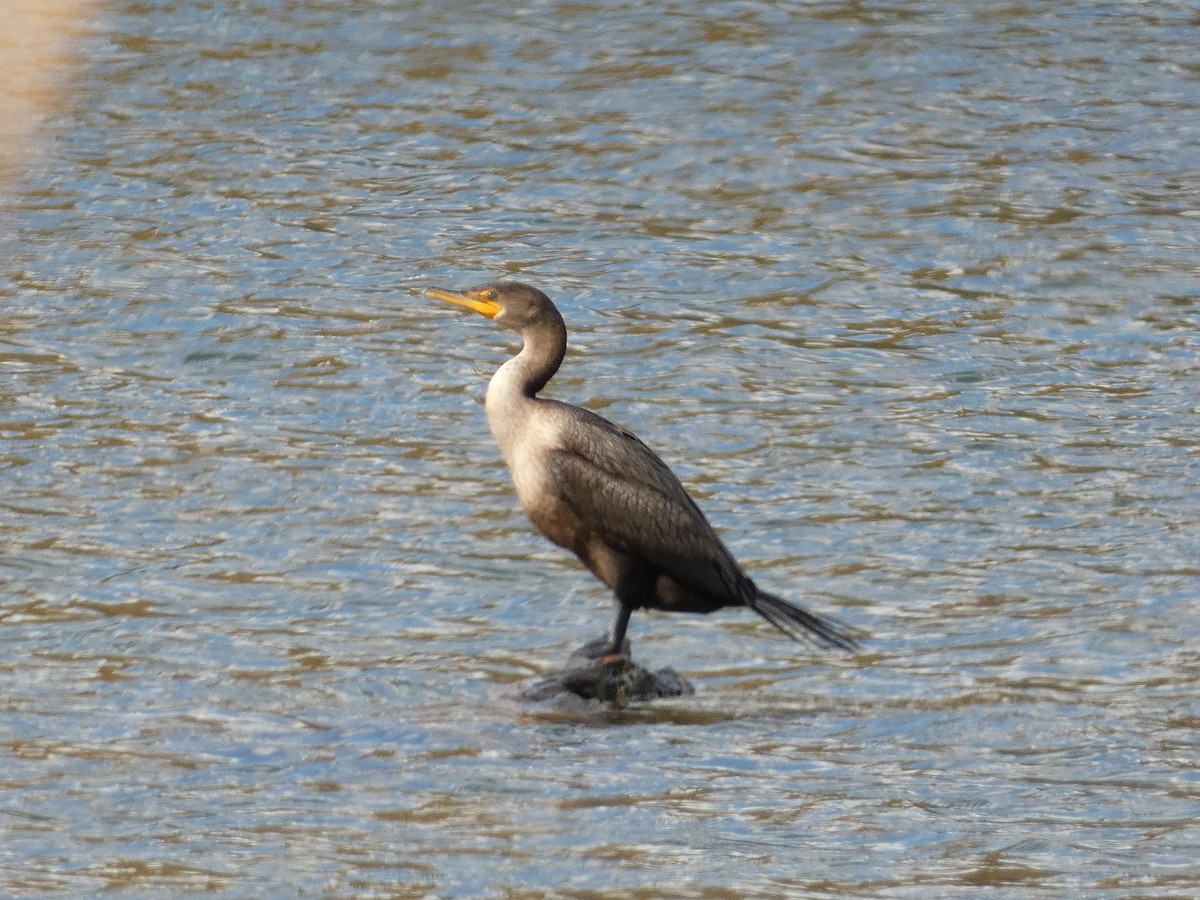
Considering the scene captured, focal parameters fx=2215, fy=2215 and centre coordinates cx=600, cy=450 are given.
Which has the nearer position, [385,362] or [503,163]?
[385,362]

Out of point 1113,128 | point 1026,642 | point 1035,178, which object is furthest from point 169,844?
point 1113,128

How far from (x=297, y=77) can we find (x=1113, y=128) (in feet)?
20.9

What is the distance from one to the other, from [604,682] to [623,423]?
13.6ft

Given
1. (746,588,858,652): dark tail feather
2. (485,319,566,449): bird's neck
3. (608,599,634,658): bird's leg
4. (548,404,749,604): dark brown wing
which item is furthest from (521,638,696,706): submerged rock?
(485,319,566,449): bird's neck

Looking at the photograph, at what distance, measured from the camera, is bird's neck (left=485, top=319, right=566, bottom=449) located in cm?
809

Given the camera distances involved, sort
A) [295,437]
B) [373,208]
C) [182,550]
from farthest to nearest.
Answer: [373,208] → [295,437] → [182,550]

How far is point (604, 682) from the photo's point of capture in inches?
311

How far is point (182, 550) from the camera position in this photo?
10070 millimetres

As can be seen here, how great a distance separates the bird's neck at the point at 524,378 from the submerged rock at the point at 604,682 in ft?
2.84

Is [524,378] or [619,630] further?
[524,378]

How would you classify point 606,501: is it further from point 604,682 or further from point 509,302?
point 509,302

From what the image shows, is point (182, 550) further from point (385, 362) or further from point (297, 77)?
point (297, 77)

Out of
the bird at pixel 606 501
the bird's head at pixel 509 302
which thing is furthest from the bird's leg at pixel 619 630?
the bird's head at pixel 509 302

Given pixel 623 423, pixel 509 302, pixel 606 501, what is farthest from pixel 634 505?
pixel 623 423
